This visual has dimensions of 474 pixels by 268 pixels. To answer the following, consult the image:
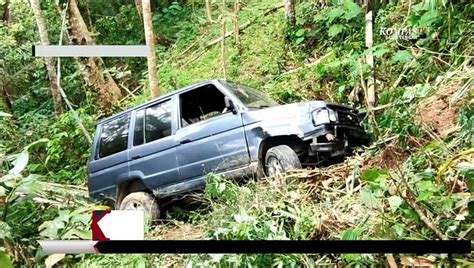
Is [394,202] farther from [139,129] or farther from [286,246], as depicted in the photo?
[139,129]

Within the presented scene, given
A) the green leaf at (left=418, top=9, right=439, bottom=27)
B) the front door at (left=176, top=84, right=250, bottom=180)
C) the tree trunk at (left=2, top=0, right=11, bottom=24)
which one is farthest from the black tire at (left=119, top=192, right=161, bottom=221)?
the green leaf at (left=418, top=9, right=439, bottom=27)

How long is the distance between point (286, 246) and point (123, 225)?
0.41 m

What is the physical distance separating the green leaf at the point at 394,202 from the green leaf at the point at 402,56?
1.21 feet

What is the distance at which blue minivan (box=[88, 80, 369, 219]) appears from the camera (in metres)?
1.38

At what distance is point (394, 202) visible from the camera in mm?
1306

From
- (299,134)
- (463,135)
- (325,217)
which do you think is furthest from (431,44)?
(325,217)

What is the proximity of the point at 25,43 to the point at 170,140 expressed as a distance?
1.57 feet

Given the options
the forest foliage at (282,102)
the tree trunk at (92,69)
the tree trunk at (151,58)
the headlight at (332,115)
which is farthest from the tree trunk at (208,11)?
the headlight at (332,115)

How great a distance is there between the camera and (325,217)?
1363mm

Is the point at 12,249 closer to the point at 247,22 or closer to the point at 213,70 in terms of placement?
the point at 213,70

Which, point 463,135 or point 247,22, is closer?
point 463,135

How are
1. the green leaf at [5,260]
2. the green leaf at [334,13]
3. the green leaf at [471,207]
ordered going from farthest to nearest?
the green leaf at [334,13] < the green leaf at [5,260] < the green leaf at [471,207]

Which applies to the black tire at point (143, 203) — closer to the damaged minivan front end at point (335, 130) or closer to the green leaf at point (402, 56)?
the damaged minivan front end at point (335, 130)

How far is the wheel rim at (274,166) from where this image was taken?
139 cm
